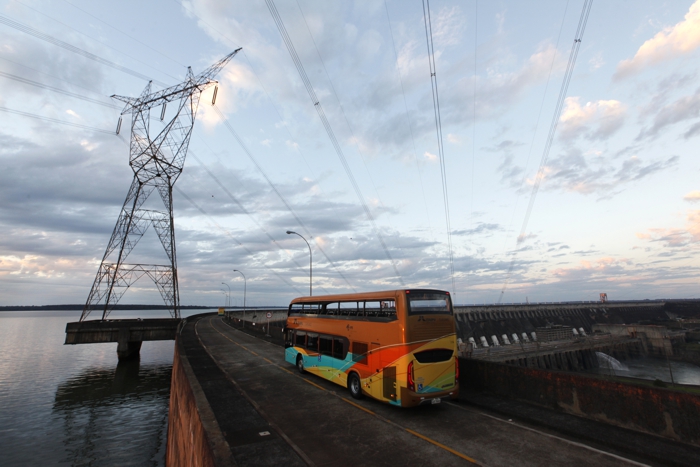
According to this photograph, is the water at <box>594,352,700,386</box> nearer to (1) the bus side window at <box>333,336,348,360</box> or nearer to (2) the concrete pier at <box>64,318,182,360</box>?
(1) the bus side window at <box>333,336,348,360</box>

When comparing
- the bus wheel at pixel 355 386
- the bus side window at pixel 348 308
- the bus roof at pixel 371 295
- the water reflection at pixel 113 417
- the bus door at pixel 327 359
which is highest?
the bus roof at pixel 371 295

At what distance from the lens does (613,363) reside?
187 feet

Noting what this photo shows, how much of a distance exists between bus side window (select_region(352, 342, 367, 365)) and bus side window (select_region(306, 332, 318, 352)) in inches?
148

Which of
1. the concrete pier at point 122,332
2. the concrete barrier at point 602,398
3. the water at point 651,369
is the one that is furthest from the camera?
the water at point 651,369

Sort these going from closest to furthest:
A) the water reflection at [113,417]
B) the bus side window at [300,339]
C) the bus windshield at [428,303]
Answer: the bus windshield at [428,303] < the bus side window at [300,339] < the water reflection at [113,417]

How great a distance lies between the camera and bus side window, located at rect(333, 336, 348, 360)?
47.8 ft

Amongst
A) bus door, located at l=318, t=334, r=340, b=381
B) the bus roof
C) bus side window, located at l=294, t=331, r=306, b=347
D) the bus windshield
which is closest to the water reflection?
bus side window, located at l=294, t=331, r=306, b=347

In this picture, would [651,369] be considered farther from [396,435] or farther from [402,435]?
[396,435]

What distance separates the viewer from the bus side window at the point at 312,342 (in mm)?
17219

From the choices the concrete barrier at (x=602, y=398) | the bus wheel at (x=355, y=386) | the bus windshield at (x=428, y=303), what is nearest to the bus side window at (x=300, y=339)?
the bus wheel at (x=355, y=386)

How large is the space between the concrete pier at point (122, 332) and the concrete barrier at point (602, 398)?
4218 cm

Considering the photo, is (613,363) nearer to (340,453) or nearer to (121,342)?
(340,453)

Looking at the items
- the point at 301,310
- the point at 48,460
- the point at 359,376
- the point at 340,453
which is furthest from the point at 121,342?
the point at 340,453

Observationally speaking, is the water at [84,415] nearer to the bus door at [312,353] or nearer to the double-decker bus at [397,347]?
the bus door at [312,353]
